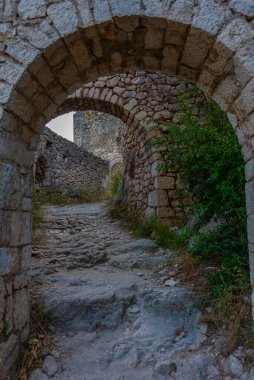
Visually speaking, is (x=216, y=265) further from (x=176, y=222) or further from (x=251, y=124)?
(x=176, y=222)

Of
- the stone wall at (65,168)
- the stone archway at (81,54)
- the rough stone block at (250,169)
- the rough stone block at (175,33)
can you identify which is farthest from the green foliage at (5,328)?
the stone wall at (65,168)

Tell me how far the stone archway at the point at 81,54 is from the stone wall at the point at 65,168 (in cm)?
831

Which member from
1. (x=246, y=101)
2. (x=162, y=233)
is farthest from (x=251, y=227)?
(x=162, y=233)

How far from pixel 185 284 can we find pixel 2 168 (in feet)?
7.23

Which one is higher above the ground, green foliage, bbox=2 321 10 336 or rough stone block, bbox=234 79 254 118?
rough stone block, bbox=234 79 254 118

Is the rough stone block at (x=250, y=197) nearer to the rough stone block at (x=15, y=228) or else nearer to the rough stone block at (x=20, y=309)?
the rough stone block at (x=15, y=228)

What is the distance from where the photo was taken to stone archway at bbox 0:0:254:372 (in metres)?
2.00

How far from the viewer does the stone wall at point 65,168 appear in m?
11.2

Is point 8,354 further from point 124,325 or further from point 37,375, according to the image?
point 124,325

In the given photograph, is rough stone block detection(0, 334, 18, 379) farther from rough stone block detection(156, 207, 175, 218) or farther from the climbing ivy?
rough stone block detection(156, 207, 175, 218)

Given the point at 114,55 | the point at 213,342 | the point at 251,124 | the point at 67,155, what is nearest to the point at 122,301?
the point at 213,342

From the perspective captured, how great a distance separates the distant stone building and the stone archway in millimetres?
15119

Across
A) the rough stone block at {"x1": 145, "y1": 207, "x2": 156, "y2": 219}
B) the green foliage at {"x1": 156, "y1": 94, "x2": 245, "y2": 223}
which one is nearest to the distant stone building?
the rough stone block at {"x1": 145, "y1": 207, "x2": 156, "y2": 219}

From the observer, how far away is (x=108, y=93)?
6.10 meters
